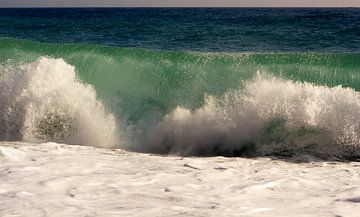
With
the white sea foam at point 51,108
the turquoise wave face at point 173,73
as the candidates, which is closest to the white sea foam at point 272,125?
the turquoise wave face at point 173,73

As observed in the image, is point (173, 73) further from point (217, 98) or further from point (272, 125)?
point (272, 125)

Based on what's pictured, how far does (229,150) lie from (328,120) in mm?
1486

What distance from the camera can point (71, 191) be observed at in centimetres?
427

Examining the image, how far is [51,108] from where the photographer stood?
8133 millimetres

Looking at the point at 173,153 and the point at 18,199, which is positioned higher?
the point at 18,199

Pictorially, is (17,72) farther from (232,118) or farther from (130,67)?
(232,118)

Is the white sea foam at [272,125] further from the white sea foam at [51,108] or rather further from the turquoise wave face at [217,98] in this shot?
the white sea foam at [51,108]

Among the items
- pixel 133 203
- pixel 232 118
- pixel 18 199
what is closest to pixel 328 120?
pixel 232 118

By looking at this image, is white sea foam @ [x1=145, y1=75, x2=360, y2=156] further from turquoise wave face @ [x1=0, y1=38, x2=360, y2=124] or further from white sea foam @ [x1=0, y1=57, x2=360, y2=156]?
turquoise wave face @ [x1=0, y1=38, x2=360, y2=124]

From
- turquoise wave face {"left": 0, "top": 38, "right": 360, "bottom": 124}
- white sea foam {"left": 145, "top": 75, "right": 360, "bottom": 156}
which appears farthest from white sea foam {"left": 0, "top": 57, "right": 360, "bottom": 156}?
turquoise wave face {"left": 0, "top": 38, "right": 360, "bottom": 124}

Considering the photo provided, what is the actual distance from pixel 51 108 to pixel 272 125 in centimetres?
345

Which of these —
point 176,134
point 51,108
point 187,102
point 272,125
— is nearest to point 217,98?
point 187,102

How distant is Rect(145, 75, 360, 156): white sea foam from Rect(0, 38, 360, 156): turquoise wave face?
1cm

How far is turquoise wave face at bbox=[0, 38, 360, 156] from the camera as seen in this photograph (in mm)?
7324
